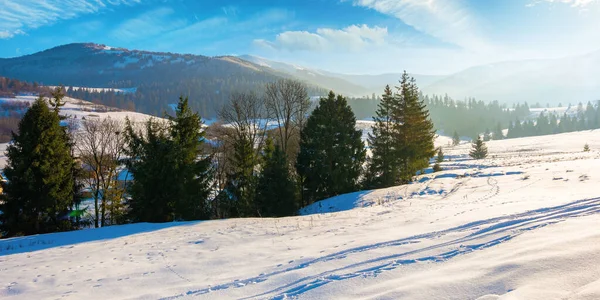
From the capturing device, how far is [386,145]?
1132 inches

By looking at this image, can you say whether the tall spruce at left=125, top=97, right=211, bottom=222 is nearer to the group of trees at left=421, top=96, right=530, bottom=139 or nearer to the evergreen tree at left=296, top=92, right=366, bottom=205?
the evergreen tree at left=296, top=92, right=366, bottom=205

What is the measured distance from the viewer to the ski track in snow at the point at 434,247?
17.1ft

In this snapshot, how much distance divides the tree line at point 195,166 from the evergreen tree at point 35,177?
0.05 meters

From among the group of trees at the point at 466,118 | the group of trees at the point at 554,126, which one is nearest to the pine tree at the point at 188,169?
the group of trees at the point at 554,126

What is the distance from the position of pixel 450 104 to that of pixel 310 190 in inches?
7618

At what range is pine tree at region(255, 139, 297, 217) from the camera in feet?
74.3

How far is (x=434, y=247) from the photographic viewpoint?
20.7ft

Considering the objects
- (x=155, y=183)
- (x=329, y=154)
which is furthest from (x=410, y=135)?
(x=155, y=183)

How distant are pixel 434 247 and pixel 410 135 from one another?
79.8ft

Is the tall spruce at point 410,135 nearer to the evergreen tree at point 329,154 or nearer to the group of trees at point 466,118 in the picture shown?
the evergreen tree at point 329,154

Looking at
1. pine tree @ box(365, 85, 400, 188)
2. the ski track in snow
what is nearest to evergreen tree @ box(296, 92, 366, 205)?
pine tree @ box(365, 85, 400, 188)

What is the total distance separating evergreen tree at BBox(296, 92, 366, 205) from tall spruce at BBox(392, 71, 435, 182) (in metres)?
4.07

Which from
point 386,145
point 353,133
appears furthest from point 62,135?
point 386,145

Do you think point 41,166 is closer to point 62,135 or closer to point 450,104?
point 62,135
